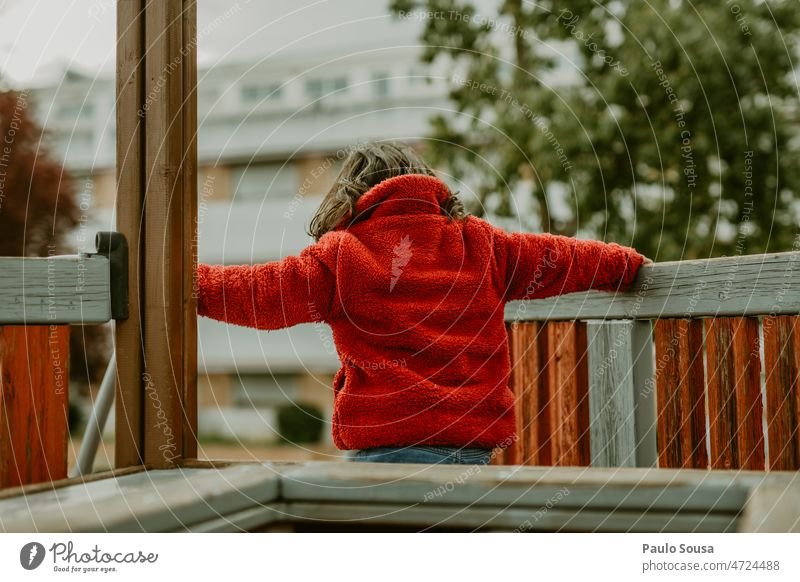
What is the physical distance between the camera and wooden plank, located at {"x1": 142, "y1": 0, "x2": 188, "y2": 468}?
4.15 feet

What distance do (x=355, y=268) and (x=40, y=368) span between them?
0.63m

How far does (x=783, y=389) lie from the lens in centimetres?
163

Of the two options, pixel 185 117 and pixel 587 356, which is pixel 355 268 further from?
pixel 587 356

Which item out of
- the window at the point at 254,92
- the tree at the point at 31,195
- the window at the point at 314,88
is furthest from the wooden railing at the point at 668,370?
the window at the point at 254,92

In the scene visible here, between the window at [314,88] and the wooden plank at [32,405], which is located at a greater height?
the window at [314,88]

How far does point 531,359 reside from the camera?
2266 millimetres

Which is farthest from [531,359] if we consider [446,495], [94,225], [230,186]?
[230,186]

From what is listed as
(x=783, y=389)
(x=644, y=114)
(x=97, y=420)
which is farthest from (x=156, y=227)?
(x=644, y=114)

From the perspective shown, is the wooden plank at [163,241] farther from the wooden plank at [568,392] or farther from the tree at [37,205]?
the tree at [37,205]

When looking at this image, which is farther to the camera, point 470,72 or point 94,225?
point 94,225

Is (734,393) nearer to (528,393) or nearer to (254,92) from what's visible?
(528,393)

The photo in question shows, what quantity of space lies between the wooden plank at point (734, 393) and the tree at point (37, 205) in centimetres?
626

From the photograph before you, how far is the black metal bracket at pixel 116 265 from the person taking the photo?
123 cm

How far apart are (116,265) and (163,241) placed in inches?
3.1
